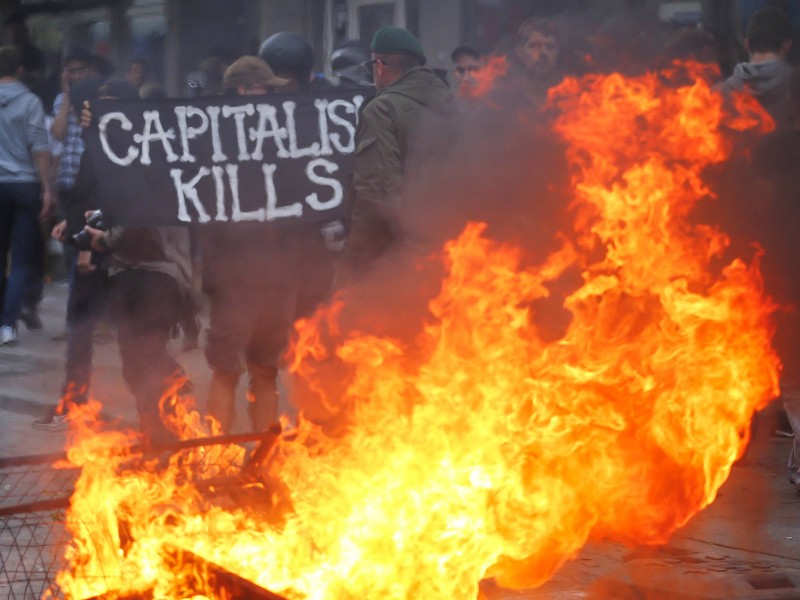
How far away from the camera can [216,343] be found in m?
6.00

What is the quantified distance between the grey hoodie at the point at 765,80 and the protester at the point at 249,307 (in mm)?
2330

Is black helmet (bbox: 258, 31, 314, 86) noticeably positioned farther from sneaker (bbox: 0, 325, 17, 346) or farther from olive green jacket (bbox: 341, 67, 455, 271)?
sneaker (bbox: 0, 325, 17, 346)

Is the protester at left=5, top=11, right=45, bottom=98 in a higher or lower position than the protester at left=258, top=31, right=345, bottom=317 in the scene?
higher

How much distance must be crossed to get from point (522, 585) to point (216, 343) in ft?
8.28

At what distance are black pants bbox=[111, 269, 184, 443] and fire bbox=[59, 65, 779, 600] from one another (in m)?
1.90

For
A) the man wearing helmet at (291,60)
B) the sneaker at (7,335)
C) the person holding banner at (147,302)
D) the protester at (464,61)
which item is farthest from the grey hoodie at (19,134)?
the protester at (464,61)

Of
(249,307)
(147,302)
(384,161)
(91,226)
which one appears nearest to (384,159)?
(384,161)

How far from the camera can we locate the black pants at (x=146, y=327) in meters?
6.11

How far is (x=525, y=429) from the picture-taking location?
386 cm

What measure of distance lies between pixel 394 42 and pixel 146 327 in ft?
6.13

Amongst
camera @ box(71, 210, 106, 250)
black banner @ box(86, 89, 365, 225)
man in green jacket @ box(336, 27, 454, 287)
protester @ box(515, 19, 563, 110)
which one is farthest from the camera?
camera @ box(71, 210, 106, 250)

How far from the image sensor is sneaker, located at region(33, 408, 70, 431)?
23.9ft

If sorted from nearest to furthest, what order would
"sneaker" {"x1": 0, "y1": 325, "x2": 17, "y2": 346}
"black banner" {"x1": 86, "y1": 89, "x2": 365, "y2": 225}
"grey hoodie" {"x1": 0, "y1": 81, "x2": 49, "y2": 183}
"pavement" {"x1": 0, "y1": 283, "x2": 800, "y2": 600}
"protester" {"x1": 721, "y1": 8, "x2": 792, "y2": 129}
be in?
1. "pavement" {"x1": 0, "y1": 283, "x2": 800, "y2": 600}
2. "protester" {"x1": 721, "y1": 8, "x2": 792, "y2": 129}
3. "black banner" {"x1": 86, "y1": 89, "x2": 365, "y2": 225}
4. "grey hoodie" {"x1": 0, "y1": 81, "x2": 49, "y2": 183}
5. "sneaker" {"x1": 0, "y1": 325, "x2": 17, "y2": 346}

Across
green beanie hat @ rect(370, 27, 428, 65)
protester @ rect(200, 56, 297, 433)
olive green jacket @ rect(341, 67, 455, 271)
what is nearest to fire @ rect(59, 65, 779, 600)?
olive green jacket @ rect(341, 67, 455, 271)
